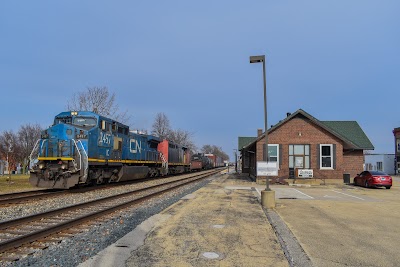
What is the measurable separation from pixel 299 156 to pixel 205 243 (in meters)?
21.7

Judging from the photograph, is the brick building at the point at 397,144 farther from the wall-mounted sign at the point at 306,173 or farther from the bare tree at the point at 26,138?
the bare tree at the point at 26,138

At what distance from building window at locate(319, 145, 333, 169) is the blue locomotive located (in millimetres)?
14373

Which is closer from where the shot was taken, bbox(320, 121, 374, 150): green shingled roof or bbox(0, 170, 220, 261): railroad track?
bbox(0, 170, 220, 261): railroad track

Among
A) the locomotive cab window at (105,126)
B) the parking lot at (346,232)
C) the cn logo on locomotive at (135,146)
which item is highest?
the locomotive cab window at (105,126)

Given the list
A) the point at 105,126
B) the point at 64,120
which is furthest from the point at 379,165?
the point at 64,120

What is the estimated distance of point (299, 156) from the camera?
2702cm

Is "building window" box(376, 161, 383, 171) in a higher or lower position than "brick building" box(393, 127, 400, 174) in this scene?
lower

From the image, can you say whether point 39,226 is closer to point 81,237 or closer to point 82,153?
point 81,237

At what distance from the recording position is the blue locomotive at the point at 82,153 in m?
15.6

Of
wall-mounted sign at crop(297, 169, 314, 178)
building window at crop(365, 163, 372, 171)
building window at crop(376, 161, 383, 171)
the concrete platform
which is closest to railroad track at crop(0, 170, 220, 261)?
the concrete platform

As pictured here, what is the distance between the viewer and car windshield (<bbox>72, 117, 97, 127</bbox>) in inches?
692

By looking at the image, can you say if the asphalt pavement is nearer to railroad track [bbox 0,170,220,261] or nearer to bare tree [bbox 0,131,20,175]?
railroad track [bbox 0,170,220,261]

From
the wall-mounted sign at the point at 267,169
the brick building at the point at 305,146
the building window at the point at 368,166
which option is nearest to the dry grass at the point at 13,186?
the wall-mounted sign at the point at 267,169

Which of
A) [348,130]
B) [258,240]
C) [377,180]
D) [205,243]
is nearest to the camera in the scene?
[205,243]
